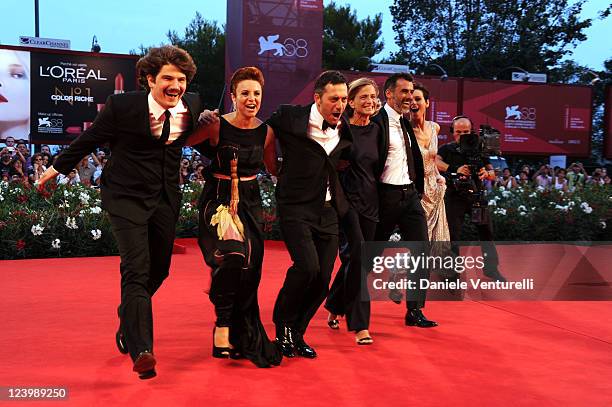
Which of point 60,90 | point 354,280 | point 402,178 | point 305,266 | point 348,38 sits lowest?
point 354,280

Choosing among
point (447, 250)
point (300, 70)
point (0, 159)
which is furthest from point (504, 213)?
point (300, 70)

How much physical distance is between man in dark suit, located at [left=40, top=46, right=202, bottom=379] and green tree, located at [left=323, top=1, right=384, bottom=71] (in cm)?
4226

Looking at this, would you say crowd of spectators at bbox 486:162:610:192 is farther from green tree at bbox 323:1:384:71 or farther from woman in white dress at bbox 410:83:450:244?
green tree at bbox 323:1:384:71

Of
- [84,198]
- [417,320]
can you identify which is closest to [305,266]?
[417,320]

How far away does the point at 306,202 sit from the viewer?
16.6 feet

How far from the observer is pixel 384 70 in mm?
24703

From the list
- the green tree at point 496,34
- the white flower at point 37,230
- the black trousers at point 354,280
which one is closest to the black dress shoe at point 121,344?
the black trousers at point 354,280

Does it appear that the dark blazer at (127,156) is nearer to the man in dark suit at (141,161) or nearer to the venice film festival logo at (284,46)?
the man in dark suit at (141,161)

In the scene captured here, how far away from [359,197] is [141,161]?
5.90 feet

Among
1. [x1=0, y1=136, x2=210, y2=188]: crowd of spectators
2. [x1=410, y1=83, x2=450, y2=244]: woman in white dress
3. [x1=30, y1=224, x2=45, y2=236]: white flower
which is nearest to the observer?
[x1=410, y1=83, x2=450, y2=244]: woman in white dress

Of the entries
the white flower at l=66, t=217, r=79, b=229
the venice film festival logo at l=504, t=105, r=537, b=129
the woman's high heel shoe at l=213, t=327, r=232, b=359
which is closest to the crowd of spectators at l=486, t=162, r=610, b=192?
the venice film festival logo at l=504, t=105, r=537, b=129

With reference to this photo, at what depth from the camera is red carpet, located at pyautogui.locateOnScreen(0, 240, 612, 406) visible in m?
4.16

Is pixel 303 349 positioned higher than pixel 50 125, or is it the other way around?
pixel 50 125

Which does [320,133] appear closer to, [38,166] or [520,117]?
[38,166]
